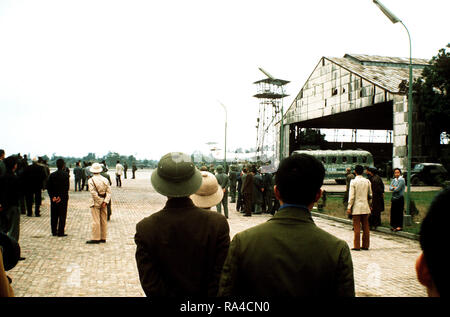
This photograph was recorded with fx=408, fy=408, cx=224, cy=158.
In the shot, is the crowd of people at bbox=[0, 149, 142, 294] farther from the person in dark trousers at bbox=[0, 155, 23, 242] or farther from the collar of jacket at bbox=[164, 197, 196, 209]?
the collar of jacket at bbox=[164, 197, 196, 209]

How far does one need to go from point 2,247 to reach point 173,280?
1.03 m

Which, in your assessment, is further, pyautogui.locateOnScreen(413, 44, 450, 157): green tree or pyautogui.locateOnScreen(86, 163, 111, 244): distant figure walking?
pyautogui.locateOnScreen(413, 44, 450, 157): green tree

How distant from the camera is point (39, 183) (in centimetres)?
1459

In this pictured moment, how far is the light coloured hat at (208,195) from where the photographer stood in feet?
13.0

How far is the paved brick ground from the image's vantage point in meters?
6.57

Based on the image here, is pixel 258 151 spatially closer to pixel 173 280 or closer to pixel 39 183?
pixel 39 183

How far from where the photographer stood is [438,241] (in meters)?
1.23

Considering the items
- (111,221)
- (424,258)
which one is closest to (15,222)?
(111,221)

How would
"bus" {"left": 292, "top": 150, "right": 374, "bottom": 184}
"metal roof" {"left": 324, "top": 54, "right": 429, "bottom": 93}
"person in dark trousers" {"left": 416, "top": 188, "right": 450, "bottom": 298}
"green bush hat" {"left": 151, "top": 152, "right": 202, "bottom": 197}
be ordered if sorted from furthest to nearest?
"bus" {"left": 292, "top": 150, "right": 374, "bottom": 184} → "metal roof" {"left": 324, "top": 54, "right": 429, "bottom": 93} → "green bush hat" {"left": 151, "top": 152, "right": 202, "bottom": 197} → "person in dark trousers" {"left": 416, "top": 188, "right": 450, "bottom": 298}

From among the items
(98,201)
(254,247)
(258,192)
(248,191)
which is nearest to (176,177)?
(254,247)

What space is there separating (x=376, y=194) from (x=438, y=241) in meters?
12.1

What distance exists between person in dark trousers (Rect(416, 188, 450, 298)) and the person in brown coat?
154 centimetres

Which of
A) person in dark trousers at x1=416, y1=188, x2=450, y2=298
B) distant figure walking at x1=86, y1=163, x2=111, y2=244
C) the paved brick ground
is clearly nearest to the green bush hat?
person in dark trousers at x1=416, y1=188, x2=450, y2=298

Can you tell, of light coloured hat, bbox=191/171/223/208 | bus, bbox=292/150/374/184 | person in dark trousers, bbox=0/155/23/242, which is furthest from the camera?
bus, bbox=292/150/374/184
